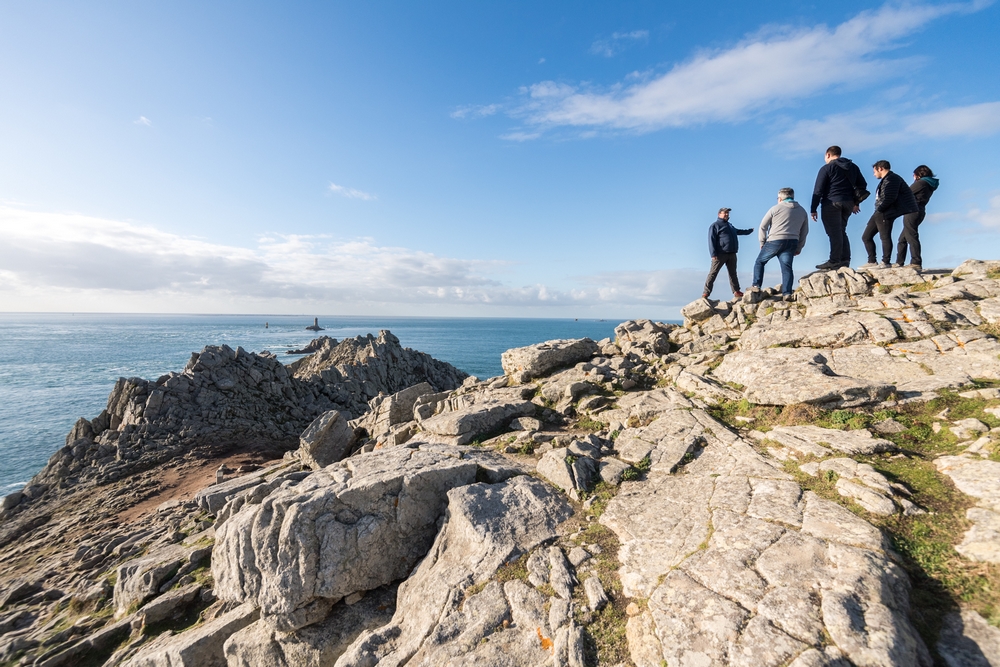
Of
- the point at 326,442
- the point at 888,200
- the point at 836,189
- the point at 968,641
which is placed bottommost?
the point at 326,442

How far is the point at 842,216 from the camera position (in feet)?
54.9

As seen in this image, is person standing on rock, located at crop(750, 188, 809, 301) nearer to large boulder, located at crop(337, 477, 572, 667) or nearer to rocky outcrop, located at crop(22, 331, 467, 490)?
large boulder, located at crop(337, 477, 572, 667)

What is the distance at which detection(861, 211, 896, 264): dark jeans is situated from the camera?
16.2 meters

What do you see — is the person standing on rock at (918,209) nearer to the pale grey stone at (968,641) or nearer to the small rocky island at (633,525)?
the small rocky island at (633,525)

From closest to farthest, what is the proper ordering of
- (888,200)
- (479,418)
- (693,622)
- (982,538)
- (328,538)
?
(693,622), (982,538), (328,538), (479,418), (888,200)

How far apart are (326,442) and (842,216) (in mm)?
23412

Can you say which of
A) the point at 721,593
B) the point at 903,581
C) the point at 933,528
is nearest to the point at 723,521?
the point at 721,593

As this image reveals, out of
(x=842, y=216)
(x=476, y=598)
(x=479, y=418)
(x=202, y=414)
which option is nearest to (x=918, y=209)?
(x=842, y=216)

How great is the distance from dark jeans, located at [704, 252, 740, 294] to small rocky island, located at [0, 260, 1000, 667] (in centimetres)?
123

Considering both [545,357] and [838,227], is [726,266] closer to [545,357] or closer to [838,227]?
[838,227]

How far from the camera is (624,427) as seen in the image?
1266cm

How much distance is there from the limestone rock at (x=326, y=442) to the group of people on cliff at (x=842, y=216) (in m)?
18.8

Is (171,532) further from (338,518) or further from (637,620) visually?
(637,620)

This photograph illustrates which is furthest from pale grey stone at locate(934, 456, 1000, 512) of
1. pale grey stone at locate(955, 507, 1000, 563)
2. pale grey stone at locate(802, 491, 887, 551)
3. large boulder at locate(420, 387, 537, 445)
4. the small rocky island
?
large boulder at locate(420, 387, 537, 445)
